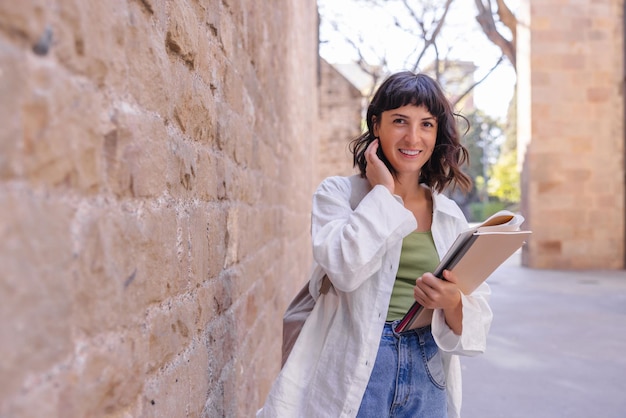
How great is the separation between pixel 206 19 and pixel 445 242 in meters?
1.01

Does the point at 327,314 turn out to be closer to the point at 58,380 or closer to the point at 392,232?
the point at 392,232

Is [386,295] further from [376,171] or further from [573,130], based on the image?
[573,130]

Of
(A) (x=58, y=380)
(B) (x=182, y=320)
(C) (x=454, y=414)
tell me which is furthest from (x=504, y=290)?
(A) (x=58, y=380)

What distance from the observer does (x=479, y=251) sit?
5.74 ft

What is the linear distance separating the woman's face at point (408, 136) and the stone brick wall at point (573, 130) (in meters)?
12.1

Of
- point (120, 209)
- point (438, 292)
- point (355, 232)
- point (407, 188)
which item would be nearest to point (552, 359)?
point (407, 188)

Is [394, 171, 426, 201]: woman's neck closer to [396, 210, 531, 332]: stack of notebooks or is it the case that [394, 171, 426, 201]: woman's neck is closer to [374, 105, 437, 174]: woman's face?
[374, 105, 437, 174]: woman's face

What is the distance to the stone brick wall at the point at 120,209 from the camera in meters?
0.82

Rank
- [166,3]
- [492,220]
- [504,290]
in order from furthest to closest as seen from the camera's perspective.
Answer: [504,290], [492,220], [166,3]

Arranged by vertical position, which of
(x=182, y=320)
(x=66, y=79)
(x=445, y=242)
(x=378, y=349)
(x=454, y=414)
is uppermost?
(x=66, y=79)

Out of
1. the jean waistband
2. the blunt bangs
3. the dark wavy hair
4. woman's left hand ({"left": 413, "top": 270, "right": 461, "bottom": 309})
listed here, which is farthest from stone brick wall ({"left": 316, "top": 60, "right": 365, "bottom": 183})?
woman's left hand ({"left": 413, "top": 270, "right": 461, "bottom": 309})

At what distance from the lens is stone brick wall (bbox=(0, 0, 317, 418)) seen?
825 mm

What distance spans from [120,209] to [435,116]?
1152 mm

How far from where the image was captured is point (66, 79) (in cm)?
96
